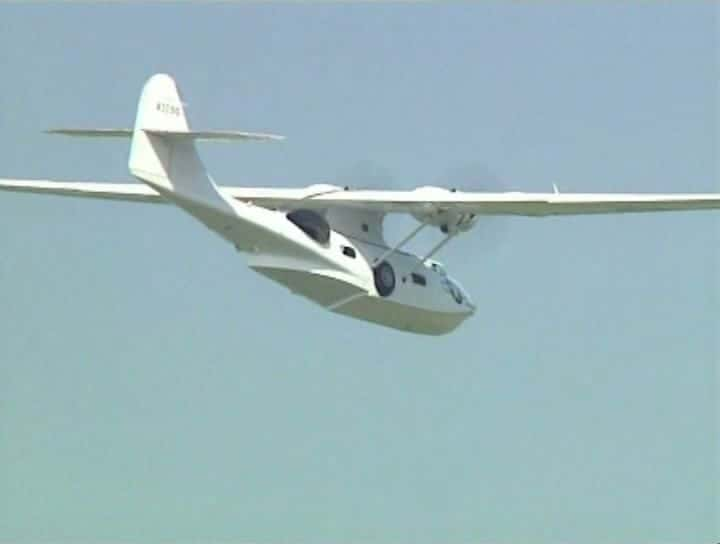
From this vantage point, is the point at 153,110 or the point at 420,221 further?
the point at 420,221

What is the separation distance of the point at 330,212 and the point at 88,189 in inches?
200

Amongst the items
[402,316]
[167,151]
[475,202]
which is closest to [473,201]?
[475,202]

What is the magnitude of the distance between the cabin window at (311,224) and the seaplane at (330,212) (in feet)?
0.05

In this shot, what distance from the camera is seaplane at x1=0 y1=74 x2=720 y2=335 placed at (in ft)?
126

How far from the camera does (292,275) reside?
40688 mm

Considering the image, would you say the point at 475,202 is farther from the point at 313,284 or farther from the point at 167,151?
the point at 167,151

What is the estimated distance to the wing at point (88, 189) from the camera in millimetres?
44969

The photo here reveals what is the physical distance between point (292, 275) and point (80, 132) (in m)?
4.74

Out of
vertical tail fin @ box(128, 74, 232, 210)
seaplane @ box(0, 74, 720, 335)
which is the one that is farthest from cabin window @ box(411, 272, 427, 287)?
vertical tail fin @ box(128, 74, 232, 210)

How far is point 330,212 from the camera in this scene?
43094 mm

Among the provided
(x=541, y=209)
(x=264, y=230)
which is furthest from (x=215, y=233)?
(x=541, y=209)

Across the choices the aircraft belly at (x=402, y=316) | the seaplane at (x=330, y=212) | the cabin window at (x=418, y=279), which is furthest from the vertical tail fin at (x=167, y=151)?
the cabin window at (x=418, y=279)

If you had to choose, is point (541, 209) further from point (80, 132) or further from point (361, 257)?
point (80, 132)

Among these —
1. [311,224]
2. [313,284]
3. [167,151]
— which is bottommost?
[313,284]
